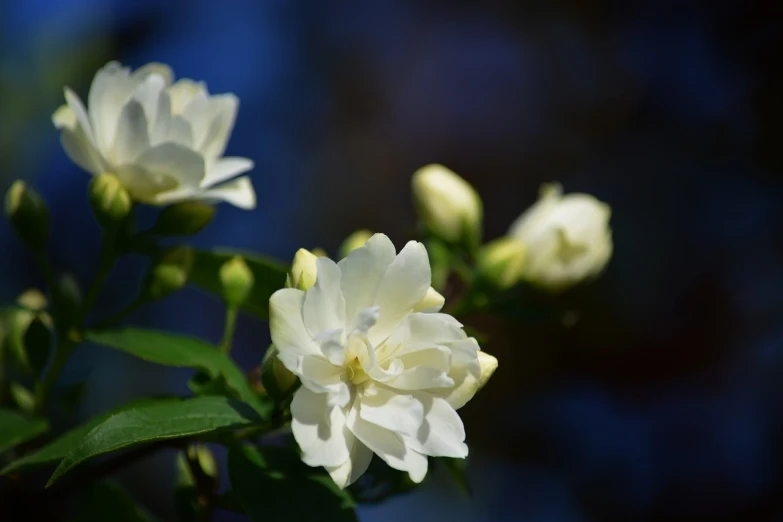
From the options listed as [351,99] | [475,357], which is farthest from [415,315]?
[351,99]

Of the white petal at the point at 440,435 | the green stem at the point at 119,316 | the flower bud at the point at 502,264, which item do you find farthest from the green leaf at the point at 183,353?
the flower bud at the point at 502,264

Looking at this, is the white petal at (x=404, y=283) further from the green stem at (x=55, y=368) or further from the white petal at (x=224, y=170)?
the green stem at (x=55, y=368)

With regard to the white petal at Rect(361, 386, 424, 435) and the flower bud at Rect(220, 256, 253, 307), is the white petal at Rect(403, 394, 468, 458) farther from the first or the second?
the flower bud at Rect(220, 256, 253, 307)

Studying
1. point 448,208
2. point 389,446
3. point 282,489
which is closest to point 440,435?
point 389,446

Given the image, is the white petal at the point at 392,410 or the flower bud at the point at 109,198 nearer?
the white petal at the point at 392,410

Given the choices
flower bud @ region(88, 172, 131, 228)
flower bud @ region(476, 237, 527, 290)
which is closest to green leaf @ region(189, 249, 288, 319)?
flower bud @ region(88, 172, 131, 228)

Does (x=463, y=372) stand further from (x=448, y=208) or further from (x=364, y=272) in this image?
(x=448, y=208)
